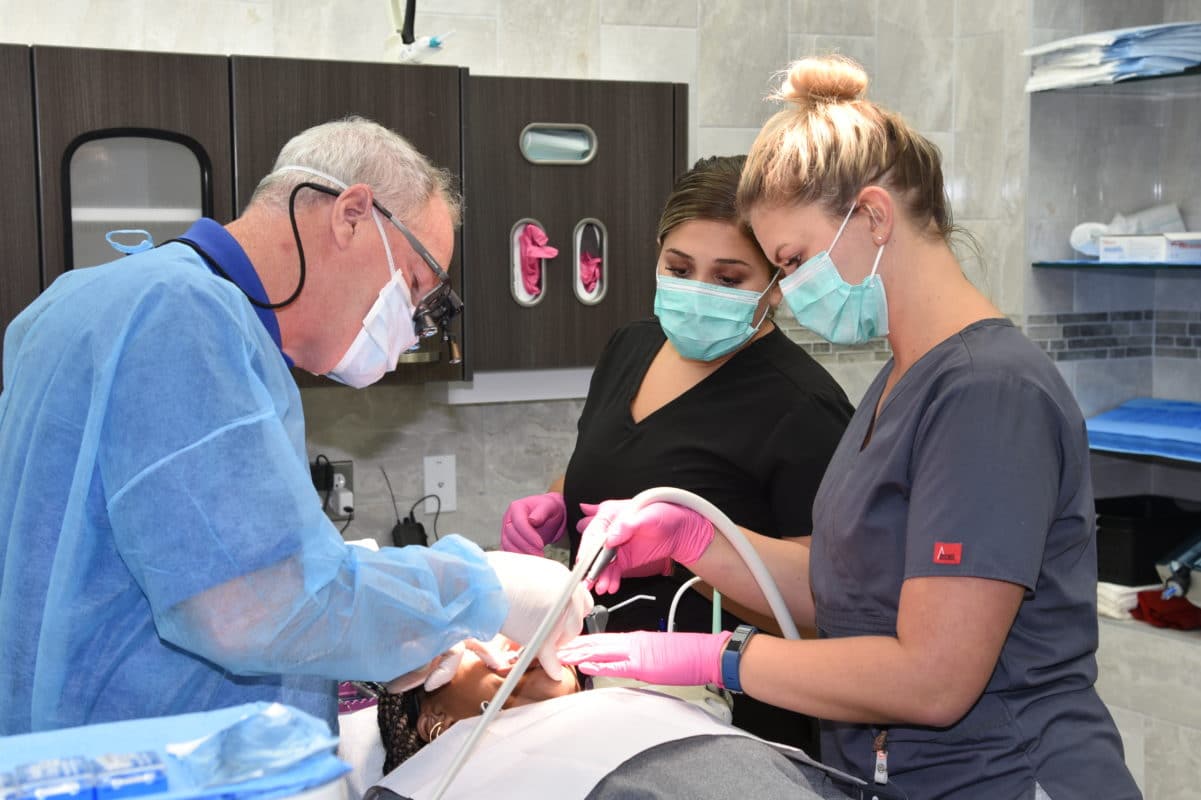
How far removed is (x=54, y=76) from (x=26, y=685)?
4.65 feet

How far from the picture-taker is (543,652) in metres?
1.57

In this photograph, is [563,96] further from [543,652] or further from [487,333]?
[543,652]

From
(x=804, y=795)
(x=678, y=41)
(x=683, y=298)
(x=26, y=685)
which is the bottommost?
(x=804, y=795)

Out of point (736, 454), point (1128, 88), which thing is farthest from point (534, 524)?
point (1128, 88)

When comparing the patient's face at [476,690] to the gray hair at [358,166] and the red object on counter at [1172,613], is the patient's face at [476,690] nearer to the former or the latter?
the gray hair at [358,166]

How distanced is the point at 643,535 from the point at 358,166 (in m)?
0.65

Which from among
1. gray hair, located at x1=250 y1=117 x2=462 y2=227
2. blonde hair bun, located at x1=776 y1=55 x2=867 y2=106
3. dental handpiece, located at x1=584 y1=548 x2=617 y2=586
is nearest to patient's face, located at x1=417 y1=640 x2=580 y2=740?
dental handpiece, located at x1=584 y1=548 x2=617 y2=586

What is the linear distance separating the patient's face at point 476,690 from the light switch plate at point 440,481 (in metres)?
1.19

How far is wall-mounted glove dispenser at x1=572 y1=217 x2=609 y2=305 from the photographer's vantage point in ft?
8.64

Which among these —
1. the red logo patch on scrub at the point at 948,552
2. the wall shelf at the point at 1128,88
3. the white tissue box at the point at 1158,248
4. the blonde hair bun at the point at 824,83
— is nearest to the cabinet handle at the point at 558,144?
the blonde hair bun at the point at 824,83

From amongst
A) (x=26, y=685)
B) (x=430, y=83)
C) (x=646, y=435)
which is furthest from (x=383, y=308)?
(x=430, y=83)

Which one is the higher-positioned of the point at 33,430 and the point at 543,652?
the point at 33,430

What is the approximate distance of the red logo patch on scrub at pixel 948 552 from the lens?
4.14ft

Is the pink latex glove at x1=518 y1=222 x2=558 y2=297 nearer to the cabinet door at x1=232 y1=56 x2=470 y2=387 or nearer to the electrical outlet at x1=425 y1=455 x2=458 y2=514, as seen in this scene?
the cabinet door at x1=232 y1=56 x2=470 y2=387
